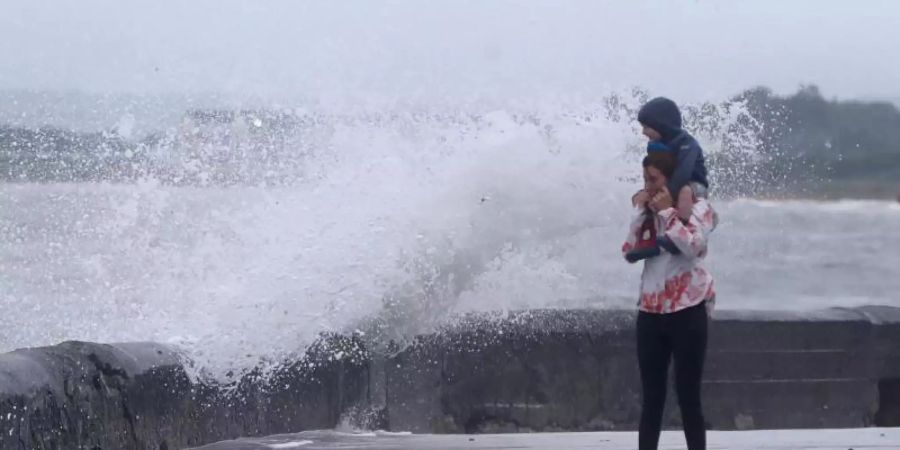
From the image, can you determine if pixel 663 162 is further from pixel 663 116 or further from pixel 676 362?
pixel 676 362

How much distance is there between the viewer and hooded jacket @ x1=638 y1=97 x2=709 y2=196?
5.17m

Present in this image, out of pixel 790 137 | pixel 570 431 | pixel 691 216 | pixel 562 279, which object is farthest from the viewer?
pixel 790 137

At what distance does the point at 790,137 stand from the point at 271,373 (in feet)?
42.5

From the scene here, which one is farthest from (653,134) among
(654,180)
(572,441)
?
(572,441)

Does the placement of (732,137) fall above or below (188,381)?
above

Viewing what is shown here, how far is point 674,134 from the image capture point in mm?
5207

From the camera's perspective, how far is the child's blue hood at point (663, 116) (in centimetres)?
519

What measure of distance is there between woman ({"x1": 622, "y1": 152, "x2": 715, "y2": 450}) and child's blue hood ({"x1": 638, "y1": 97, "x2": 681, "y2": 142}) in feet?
0.35

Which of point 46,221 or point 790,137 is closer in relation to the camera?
point 790,137

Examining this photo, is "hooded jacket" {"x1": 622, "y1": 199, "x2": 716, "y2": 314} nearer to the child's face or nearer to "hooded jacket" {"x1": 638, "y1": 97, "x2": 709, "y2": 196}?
"hooded jacket" {"x1": 638, "y1": 97, "x2": 709, "y2": 196}

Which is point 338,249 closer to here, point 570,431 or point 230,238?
point 230,238

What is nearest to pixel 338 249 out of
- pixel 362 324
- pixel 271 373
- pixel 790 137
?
pixel 362 324

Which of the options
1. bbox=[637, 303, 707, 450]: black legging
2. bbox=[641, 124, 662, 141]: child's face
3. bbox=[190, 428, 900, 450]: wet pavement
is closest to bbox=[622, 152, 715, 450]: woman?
bbox=[637, 303, 707, 450]: black legging

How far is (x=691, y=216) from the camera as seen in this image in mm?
5078
